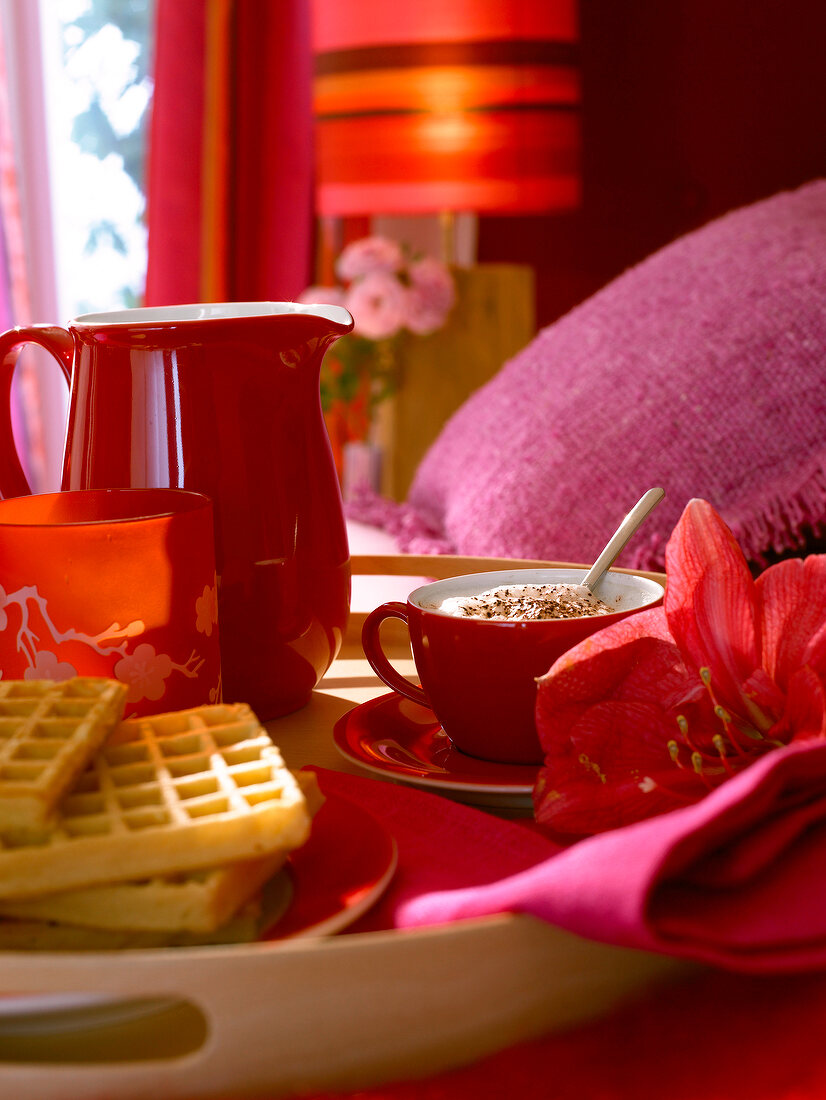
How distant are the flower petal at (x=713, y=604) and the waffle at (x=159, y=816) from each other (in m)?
0.17

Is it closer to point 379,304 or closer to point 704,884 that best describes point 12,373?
point 704,884

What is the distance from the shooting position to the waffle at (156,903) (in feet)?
1.08

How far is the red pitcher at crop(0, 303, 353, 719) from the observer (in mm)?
584

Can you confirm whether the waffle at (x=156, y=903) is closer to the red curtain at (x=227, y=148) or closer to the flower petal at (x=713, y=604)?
the flower petal at (x=713, y=604)

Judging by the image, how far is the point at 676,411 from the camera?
42.5 inches

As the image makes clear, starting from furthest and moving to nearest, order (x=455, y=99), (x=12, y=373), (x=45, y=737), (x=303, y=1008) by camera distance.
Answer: (x=455, y=99) → (x=12, y=373) → (x=45, y=737) → (x=303, y=1008)

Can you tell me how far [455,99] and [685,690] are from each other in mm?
1749

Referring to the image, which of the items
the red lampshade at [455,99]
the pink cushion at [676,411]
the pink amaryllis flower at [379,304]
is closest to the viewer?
the pink cushion at [676,411]

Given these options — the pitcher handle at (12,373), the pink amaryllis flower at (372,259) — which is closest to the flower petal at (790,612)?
the pitcher handle at (12,373)

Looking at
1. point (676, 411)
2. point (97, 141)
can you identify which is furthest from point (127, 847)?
point (97, 141)

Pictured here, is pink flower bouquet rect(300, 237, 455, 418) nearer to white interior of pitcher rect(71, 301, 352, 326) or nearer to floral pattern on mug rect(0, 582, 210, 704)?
white interior of pitcher rect(71, 301, 352, 326)

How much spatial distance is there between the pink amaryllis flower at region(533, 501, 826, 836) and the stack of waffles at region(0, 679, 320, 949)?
0.36 feet

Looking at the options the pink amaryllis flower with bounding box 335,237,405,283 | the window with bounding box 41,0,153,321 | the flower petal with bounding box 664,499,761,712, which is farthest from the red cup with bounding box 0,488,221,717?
the window with bounding box 41,0,153,321

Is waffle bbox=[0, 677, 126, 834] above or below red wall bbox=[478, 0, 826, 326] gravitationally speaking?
below
